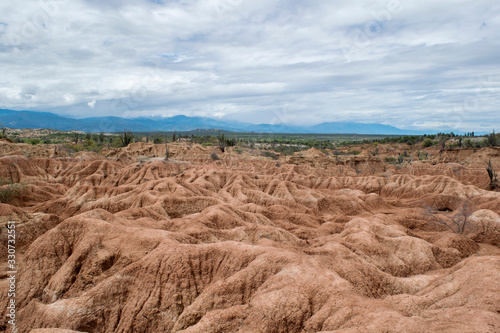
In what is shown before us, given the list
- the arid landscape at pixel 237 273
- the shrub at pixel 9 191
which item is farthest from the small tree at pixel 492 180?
the shrub at pixel 9 191

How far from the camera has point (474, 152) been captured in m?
75.7

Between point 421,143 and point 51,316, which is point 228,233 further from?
Result: point 421,143

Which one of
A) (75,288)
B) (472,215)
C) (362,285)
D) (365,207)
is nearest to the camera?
(362,285)

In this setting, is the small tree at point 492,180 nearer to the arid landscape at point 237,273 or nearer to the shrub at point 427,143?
the arid landscape at point 237,273

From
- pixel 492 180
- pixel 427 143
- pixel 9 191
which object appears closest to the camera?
pixel 9 191

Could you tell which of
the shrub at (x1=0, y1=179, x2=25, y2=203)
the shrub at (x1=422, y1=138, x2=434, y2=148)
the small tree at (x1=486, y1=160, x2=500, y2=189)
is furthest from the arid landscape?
the shrub at (x1=422, y1=138, x2=434, y2=148)

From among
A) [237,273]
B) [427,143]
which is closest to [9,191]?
[237,273]

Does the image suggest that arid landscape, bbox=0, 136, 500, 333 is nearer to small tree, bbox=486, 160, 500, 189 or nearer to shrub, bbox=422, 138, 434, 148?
small tree, bbox=486, 160, 500, 189

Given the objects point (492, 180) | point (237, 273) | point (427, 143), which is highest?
point (427, 143)

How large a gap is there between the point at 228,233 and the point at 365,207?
91.8ft

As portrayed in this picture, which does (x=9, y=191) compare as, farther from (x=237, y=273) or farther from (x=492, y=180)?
(x=492, y=180)

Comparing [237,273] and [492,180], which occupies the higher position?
[492,180]

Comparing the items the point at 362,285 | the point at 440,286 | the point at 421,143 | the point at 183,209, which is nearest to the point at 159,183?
the point at 183,209

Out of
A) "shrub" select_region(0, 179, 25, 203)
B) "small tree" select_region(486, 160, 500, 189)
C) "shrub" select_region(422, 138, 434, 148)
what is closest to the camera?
"shrub" select_region(0, 179, 25, 203)
